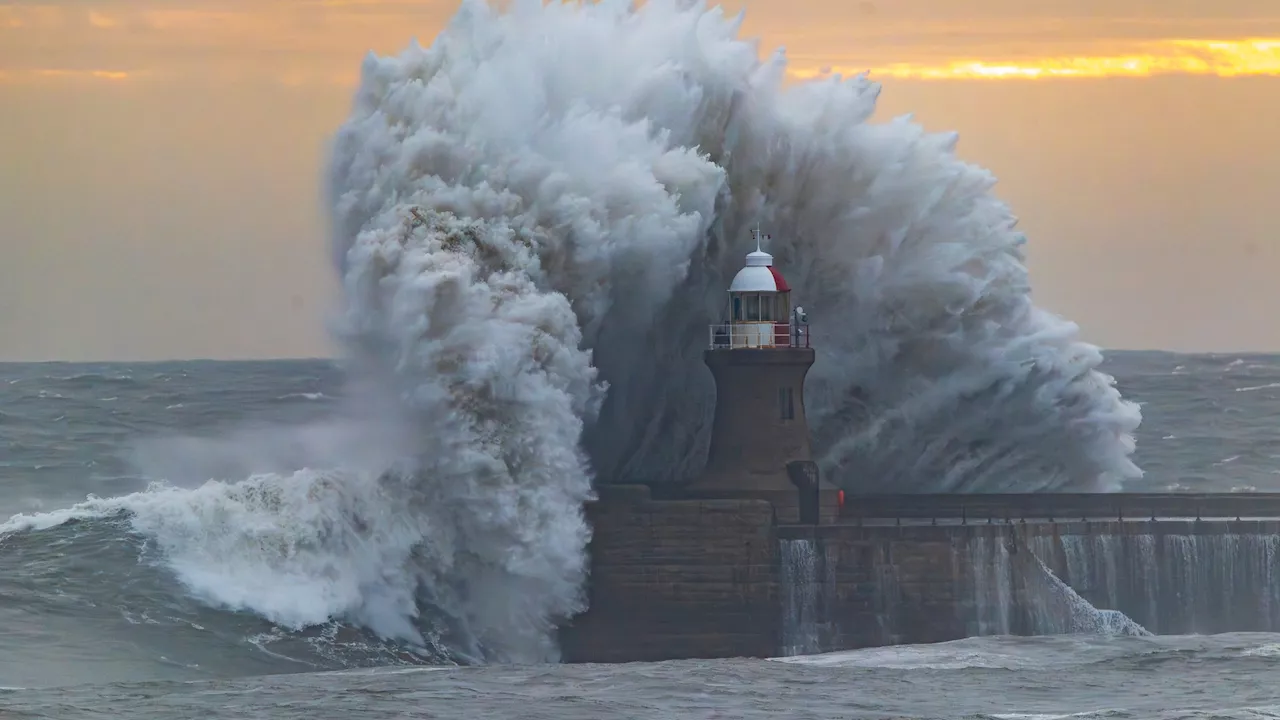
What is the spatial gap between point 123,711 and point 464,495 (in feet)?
25.2

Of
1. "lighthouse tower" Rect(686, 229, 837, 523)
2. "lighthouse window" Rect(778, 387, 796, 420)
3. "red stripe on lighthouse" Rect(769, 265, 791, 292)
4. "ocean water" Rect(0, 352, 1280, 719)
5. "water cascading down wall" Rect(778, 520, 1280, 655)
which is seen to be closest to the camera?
"ocean water" Rect(0, 352, 1280, 719)

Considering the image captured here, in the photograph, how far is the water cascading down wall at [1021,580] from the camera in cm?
3284

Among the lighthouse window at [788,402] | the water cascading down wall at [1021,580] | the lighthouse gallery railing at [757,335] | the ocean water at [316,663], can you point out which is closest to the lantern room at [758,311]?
the lighthouse gallery railing at [757,335]

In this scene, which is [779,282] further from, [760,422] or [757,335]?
[760,422]

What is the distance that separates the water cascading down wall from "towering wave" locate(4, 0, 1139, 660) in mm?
3258

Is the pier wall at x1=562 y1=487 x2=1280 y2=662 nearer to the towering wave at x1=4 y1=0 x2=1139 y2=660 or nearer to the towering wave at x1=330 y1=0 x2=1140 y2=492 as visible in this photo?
the towering wave at x1=4 y1=0 x2=1139 y2=660

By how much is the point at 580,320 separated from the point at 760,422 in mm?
3010

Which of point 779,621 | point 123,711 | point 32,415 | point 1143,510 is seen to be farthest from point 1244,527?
point 32,415

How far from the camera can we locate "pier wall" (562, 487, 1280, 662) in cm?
3259

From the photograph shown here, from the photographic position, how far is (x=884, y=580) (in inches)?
1294

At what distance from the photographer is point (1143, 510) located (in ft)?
117

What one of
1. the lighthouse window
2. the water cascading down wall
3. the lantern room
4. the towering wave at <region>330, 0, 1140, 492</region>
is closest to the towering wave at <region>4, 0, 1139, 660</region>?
the towering wave at <region>330, 0, 1140, 492</region>

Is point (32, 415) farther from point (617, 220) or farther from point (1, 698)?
point (1, 698)

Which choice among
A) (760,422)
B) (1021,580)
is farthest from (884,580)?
(760,422)
